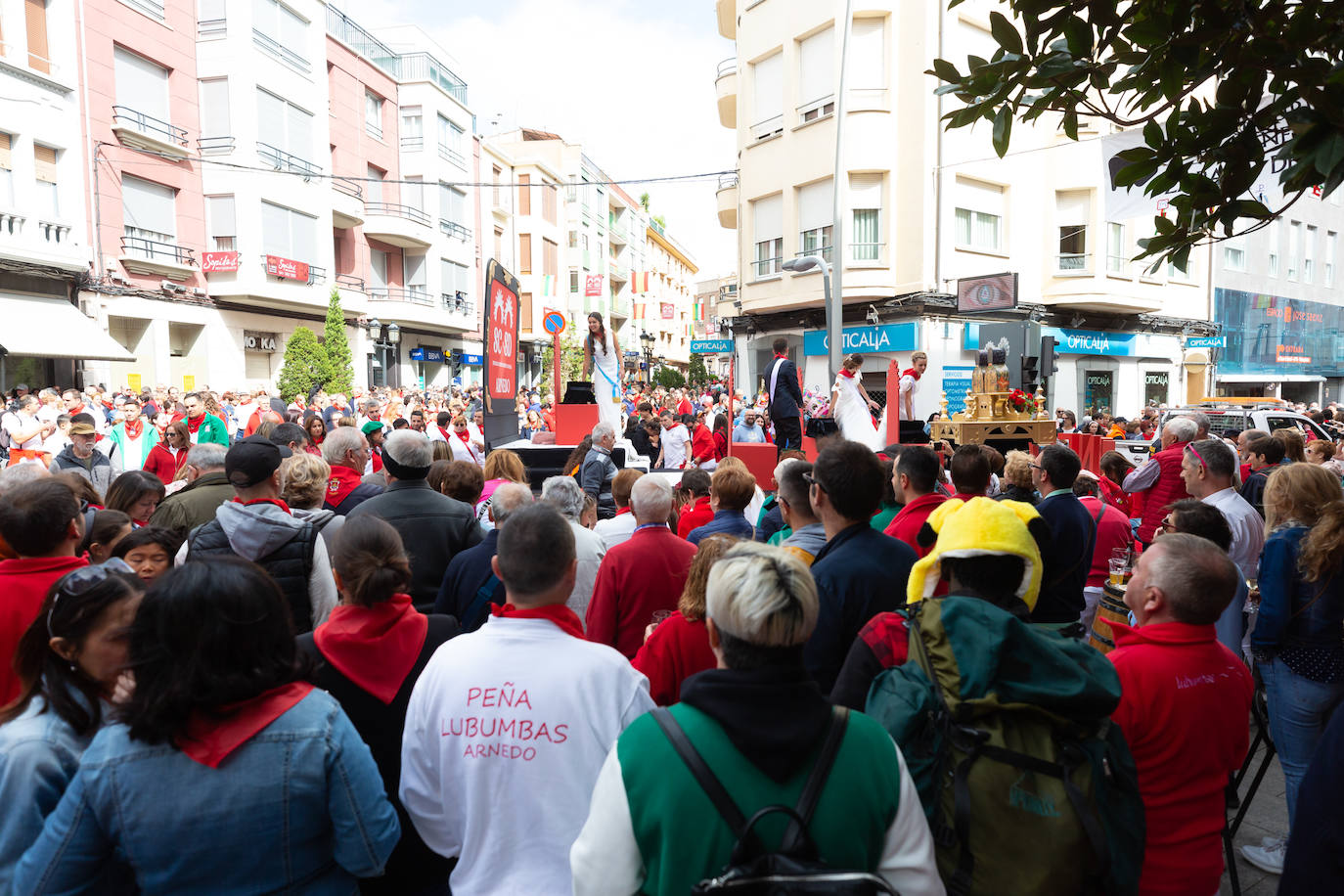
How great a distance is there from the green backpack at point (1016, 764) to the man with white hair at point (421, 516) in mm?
2865

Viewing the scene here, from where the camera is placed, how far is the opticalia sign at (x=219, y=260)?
23.0m

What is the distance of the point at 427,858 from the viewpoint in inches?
100.0

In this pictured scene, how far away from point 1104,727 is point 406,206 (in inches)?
1329

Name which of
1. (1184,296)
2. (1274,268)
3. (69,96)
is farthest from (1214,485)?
(1274,268)

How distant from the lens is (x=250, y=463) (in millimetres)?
3607

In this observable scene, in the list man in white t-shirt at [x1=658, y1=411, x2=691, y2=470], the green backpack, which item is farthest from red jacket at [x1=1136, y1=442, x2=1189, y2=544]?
man in white t-shirt at [x1=658, y1=411, x2=691, y2=470]

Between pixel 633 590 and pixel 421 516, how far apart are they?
4.46 ft

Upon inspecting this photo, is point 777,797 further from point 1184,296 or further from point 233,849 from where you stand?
point 1184,296

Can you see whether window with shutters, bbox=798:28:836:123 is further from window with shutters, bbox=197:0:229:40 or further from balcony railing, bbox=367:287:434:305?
balcony railing, bbox=367:287:434:305

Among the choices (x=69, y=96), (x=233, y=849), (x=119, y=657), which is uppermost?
(x=69, y=96)

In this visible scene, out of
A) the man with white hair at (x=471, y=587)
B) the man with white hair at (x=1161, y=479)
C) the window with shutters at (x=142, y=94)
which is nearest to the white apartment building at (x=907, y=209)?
the man with white hair at (x=1161, y=479)

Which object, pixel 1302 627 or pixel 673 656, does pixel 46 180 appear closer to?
pixel 673 656

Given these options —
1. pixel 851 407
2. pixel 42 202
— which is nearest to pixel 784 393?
pixel 851 407

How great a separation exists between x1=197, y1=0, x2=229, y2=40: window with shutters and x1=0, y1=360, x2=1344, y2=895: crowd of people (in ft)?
85.7
